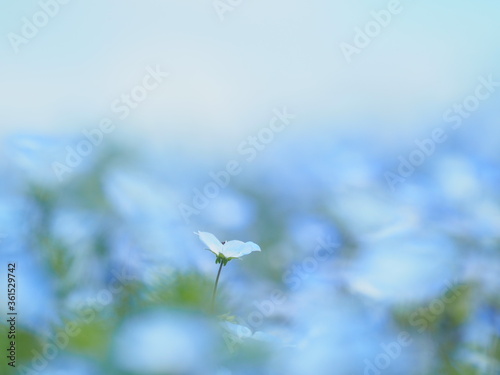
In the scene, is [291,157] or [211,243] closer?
[211,243]

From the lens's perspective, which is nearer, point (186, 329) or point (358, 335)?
point (186, 329)

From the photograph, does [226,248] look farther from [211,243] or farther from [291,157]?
[291,157]

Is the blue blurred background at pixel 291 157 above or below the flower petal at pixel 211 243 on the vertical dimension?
above

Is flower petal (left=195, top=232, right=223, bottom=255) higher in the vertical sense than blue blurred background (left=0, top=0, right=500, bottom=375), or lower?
lower

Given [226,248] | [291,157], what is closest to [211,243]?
[226,248]

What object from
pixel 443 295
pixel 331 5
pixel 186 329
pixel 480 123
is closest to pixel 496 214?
pixel 480 123

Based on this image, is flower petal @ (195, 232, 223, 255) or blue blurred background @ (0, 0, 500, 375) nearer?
flower petal @ (195, 232, 223, 255)

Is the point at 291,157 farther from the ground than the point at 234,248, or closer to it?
farther from the ground

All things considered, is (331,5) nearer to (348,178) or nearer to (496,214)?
(348,178)
